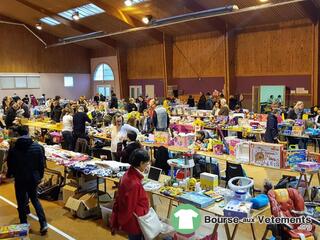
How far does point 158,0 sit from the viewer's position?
13.2m

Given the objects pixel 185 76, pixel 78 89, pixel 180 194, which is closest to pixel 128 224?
pixel 180 194

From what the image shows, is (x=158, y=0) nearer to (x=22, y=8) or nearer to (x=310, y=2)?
(x=310, y=2)

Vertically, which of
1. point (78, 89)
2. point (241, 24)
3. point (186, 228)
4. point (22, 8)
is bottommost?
point (186, 228)

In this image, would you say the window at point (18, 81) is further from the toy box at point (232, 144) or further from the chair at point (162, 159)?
the toy box at point (232, 144)

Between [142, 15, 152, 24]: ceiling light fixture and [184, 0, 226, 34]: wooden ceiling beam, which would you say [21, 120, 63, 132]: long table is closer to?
[142, 15, 152, 24]: ceiling light fixture

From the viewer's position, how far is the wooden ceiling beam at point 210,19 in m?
13.1

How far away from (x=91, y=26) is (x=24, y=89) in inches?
231

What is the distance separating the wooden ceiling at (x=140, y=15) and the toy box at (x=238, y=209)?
8.84 metres

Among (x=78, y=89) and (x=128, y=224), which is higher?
(x=78, y=89)

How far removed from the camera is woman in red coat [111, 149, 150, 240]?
2840 mm

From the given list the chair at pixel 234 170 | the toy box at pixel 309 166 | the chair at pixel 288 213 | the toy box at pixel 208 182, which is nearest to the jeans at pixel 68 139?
the chair at pixel 234 170

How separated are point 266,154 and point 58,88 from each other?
18900 millimetres

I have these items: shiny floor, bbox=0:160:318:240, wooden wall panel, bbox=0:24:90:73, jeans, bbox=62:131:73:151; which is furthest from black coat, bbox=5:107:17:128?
wooden wall panel, bbox=0:24:90:73

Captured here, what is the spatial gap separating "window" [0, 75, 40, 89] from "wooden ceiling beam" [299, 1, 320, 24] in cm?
1521
